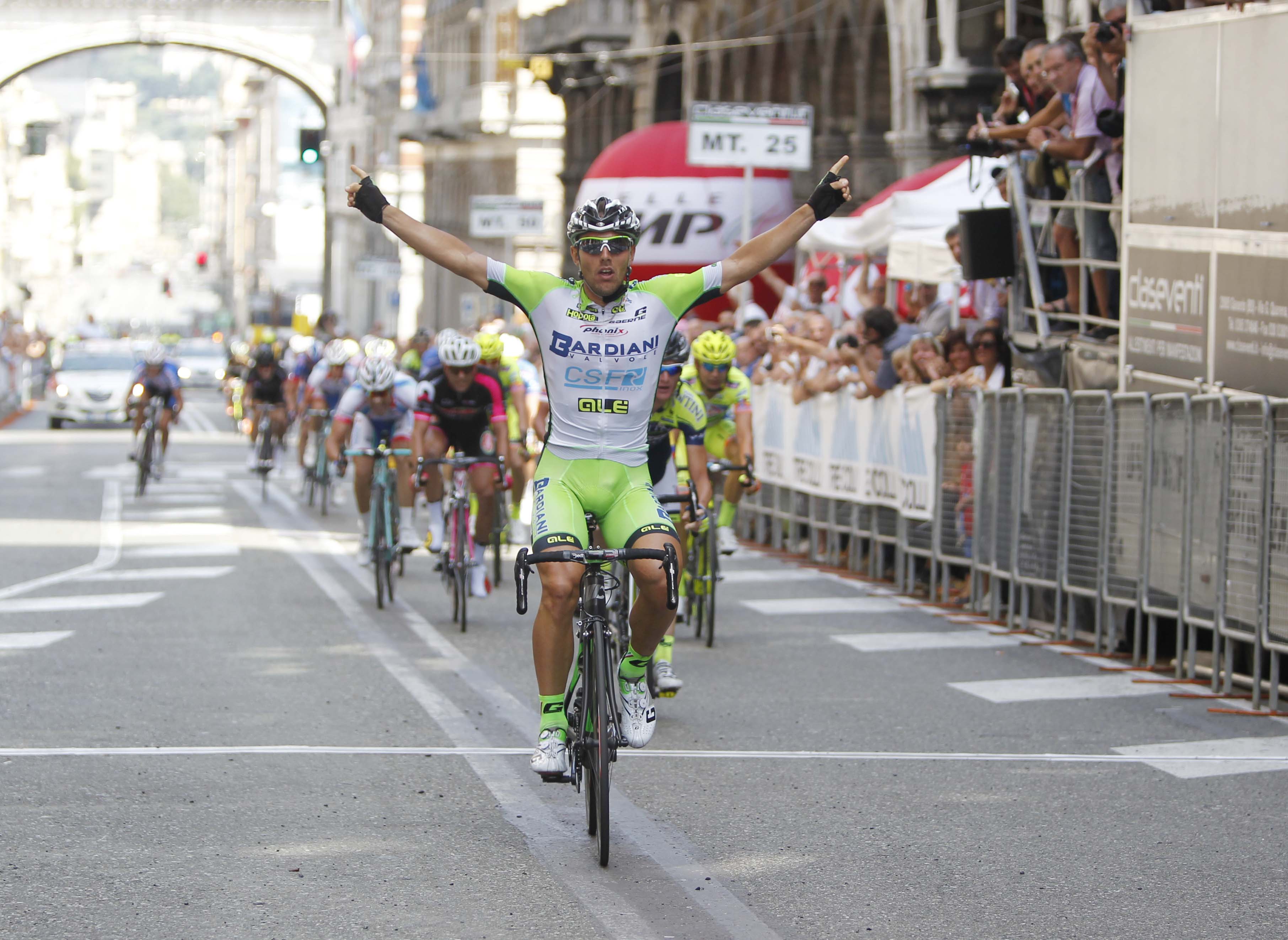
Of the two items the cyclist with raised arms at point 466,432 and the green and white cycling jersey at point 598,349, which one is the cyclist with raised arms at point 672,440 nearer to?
the cyclist with raised arms at point 466,432

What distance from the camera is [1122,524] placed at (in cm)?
1224

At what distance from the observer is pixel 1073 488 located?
1281cm

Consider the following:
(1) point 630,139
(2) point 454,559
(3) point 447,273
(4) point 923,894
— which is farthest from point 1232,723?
(3) point 447,273

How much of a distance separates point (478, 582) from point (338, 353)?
7.24m

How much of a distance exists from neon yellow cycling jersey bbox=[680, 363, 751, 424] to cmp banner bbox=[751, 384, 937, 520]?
110 inches

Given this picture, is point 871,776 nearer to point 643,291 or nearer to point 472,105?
point 643,291

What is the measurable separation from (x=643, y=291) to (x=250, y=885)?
2384 mm

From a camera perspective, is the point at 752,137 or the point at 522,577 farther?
the point at 752,137

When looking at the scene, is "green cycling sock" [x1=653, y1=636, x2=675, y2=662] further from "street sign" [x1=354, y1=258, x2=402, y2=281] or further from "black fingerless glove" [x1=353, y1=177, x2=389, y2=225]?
"street sign" [x1=354, y1=258, x2=402, y2=281]

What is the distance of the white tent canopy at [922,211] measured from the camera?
18.2 metres

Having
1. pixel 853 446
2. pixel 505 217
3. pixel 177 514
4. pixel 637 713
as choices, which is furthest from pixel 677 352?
pixel 505 217

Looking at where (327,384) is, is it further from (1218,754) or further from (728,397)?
(1218,754)

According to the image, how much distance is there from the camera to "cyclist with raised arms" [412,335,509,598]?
13438 millimetres

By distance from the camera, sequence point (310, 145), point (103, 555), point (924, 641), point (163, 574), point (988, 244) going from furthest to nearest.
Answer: point (310, 145)
point (103, 555)
point (163, 574)
point (988, 244)
point (924, 641)
